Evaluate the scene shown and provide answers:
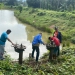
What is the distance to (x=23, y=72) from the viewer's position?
358 inches

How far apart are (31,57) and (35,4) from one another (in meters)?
65.2

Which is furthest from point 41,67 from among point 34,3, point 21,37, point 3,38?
point 34,3

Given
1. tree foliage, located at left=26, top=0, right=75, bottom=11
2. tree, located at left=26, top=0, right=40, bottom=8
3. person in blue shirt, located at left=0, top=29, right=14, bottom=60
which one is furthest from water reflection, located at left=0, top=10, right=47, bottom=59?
tree, located at left=26, top=0, right=40, bottom=8

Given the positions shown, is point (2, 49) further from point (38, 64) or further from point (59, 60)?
point (59, 60)

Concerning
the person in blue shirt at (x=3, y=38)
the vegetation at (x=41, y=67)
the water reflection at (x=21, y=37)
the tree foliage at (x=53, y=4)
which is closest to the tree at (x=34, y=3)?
the tree foliage at (x=53, y=4)

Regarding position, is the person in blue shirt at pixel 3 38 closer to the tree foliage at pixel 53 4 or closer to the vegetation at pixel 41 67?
the vegetation at pixel 41 67

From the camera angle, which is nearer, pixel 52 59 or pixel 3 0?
pixel 52 59

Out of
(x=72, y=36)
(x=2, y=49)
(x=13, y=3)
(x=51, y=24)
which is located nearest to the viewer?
(x=2, y=49)

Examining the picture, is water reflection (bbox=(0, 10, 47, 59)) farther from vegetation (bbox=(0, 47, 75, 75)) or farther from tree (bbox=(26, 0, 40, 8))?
tree (bbox=(26, 0, 40, 8))

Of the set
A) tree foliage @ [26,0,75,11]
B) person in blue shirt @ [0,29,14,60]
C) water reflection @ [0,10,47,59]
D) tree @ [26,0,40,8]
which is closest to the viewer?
person in blue shirt @ [0,29,14,60]

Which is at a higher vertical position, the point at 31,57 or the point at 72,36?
the point at 31,57

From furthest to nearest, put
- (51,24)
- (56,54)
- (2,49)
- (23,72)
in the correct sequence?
(51,24), (56,54), (2,49), (23,72)

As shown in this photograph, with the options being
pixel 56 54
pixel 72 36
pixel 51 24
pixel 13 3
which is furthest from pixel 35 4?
pixel 56 54

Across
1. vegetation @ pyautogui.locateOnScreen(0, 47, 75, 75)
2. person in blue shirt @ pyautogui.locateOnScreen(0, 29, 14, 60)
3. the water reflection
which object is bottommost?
the water reflection
